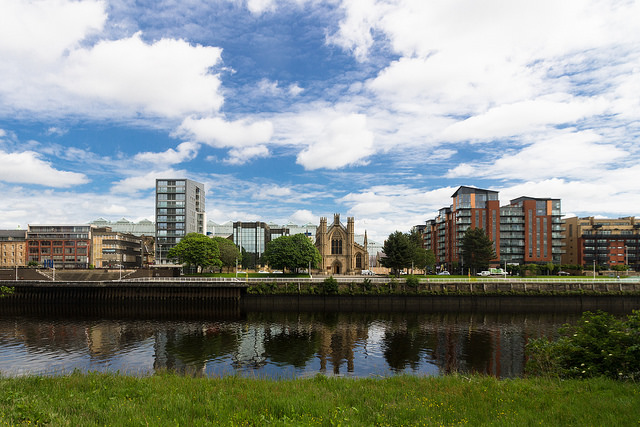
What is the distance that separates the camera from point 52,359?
36562 millimetres

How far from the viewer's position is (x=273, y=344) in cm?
4416

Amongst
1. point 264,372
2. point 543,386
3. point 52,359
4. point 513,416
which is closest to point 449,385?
point 543,386

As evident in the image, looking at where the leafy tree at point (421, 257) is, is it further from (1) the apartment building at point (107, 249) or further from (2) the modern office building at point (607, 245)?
(1) the apartment building at point (107, 249)

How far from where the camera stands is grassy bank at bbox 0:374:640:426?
1234cm

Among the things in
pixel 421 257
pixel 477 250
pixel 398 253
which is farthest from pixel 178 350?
pixel 477 250

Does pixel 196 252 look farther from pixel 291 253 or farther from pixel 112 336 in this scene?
pixel 112 336

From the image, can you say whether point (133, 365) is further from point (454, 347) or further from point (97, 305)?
point (97, 305)

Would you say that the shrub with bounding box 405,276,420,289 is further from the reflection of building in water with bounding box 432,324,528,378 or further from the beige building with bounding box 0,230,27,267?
the beige building with bounding box 0,230,27,267

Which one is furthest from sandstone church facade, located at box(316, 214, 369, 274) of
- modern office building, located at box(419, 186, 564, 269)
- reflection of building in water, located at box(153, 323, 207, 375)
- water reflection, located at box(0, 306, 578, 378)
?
reflection of building in water, located at box(153, 323, 207, 375)

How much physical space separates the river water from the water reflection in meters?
0.11

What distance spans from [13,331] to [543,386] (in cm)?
6146

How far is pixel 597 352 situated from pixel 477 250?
106 metres

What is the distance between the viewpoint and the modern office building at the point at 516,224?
449 ft

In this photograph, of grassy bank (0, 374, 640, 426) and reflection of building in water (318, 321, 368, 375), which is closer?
grassy bank (0, 374, 640, 426)
